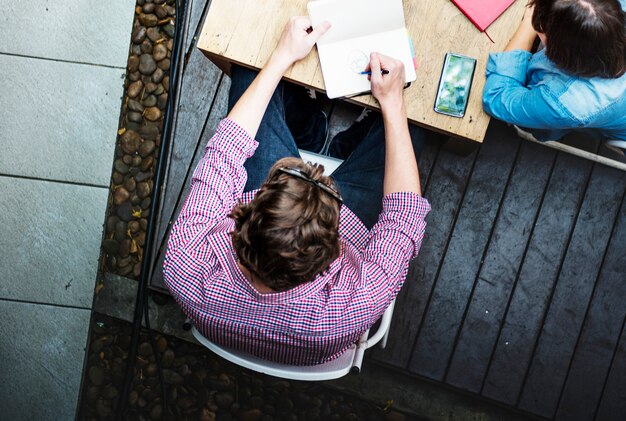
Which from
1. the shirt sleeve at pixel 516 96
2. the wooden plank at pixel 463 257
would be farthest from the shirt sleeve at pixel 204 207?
the wooden plank at pixel 463 257

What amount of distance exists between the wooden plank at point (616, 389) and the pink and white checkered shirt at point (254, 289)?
48.4 inches

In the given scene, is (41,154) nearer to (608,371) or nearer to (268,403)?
(268,403)

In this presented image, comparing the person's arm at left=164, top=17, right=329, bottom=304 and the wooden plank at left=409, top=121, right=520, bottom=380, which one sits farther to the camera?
the wooden plank at left=409, top=121, right=520, bottom=380

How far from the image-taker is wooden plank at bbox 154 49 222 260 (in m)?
2.28

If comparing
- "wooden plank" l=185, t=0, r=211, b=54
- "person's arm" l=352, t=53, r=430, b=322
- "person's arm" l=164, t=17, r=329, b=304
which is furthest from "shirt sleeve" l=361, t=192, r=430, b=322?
"wooden plank" l=185, t=0, r=211, b=54

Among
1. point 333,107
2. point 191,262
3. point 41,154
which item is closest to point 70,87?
point 41,154

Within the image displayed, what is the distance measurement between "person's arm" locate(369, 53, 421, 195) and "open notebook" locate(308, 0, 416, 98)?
0.04 m

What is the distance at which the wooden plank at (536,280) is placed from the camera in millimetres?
2236

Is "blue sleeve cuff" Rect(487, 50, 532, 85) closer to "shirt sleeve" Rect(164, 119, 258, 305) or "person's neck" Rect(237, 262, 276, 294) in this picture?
"shirt sleeve" Rect(164, 119, 258, 305)

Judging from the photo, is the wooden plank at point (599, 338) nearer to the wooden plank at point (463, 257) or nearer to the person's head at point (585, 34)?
the wooden plank at point (463, 257)

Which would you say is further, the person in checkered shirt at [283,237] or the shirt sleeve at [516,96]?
the shirt sleeve at [516,96]

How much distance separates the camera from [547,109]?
159 cm

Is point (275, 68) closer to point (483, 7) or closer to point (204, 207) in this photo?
point (204, 207)

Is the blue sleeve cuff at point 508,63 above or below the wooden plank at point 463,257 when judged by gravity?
above
